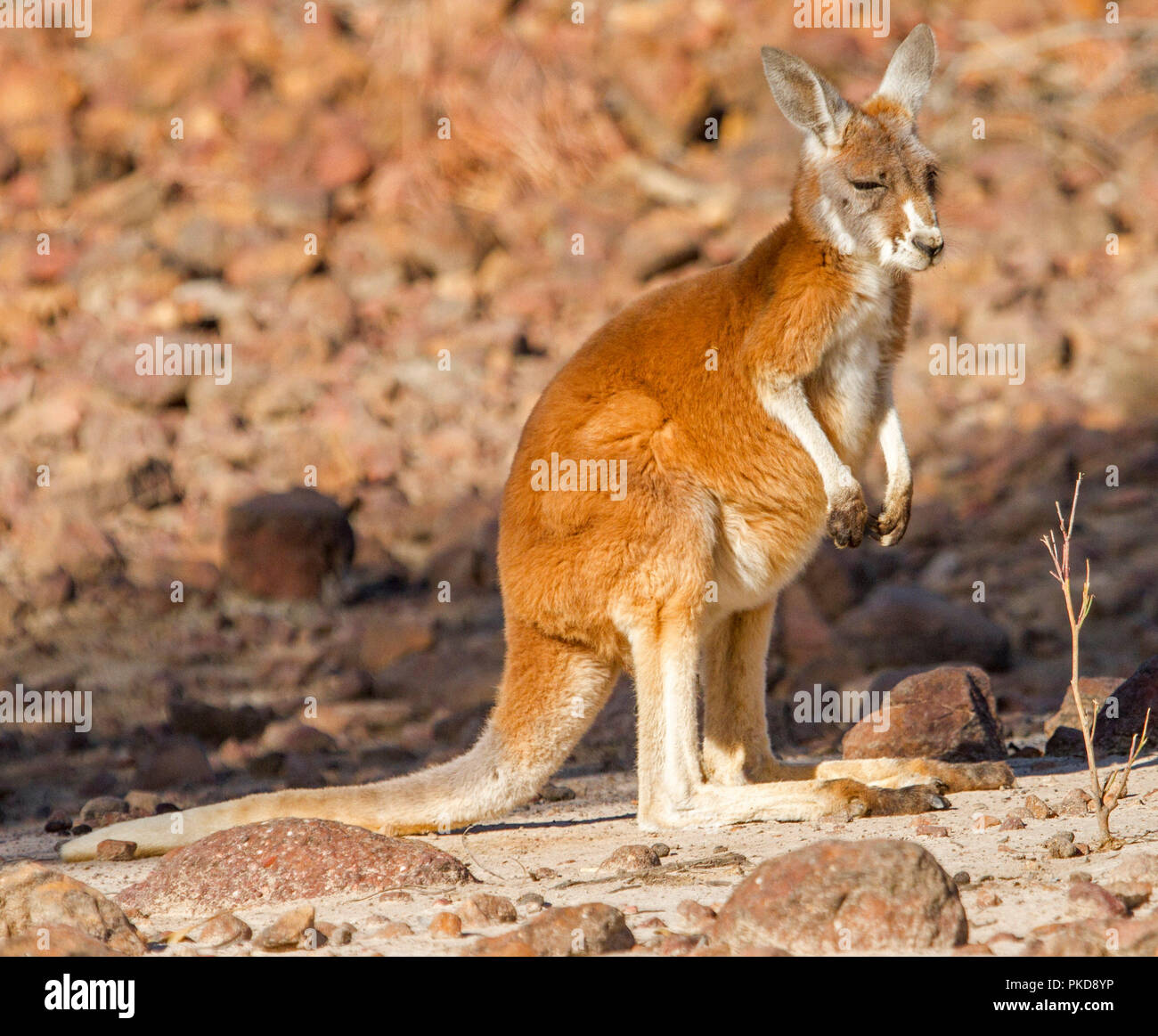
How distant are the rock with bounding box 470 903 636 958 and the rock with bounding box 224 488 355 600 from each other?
665cm

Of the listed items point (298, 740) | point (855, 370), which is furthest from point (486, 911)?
point (298, 740)

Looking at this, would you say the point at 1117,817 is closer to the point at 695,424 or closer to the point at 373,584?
the point at 695,424

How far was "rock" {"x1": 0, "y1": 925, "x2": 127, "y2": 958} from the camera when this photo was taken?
10.2ft

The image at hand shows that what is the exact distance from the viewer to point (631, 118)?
565 inches

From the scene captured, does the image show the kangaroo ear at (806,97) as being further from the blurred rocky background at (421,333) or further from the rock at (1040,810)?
the rock at (1040,810)

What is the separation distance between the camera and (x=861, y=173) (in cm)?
462

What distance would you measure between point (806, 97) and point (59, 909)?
3.33 meters

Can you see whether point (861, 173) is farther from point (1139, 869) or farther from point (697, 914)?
point (697, 914)

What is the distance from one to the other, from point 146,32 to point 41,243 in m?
3.59

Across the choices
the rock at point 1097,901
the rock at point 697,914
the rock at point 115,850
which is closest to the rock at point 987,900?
the rock at point 1097,901

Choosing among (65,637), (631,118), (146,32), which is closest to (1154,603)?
(65,637)

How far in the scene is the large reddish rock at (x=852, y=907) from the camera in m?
2.96

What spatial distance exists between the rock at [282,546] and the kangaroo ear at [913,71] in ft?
18.2

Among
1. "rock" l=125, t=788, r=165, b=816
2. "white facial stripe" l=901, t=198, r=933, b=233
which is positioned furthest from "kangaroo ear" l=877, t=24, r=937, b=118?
"rock" l=125, t=788, r=165, b=816
